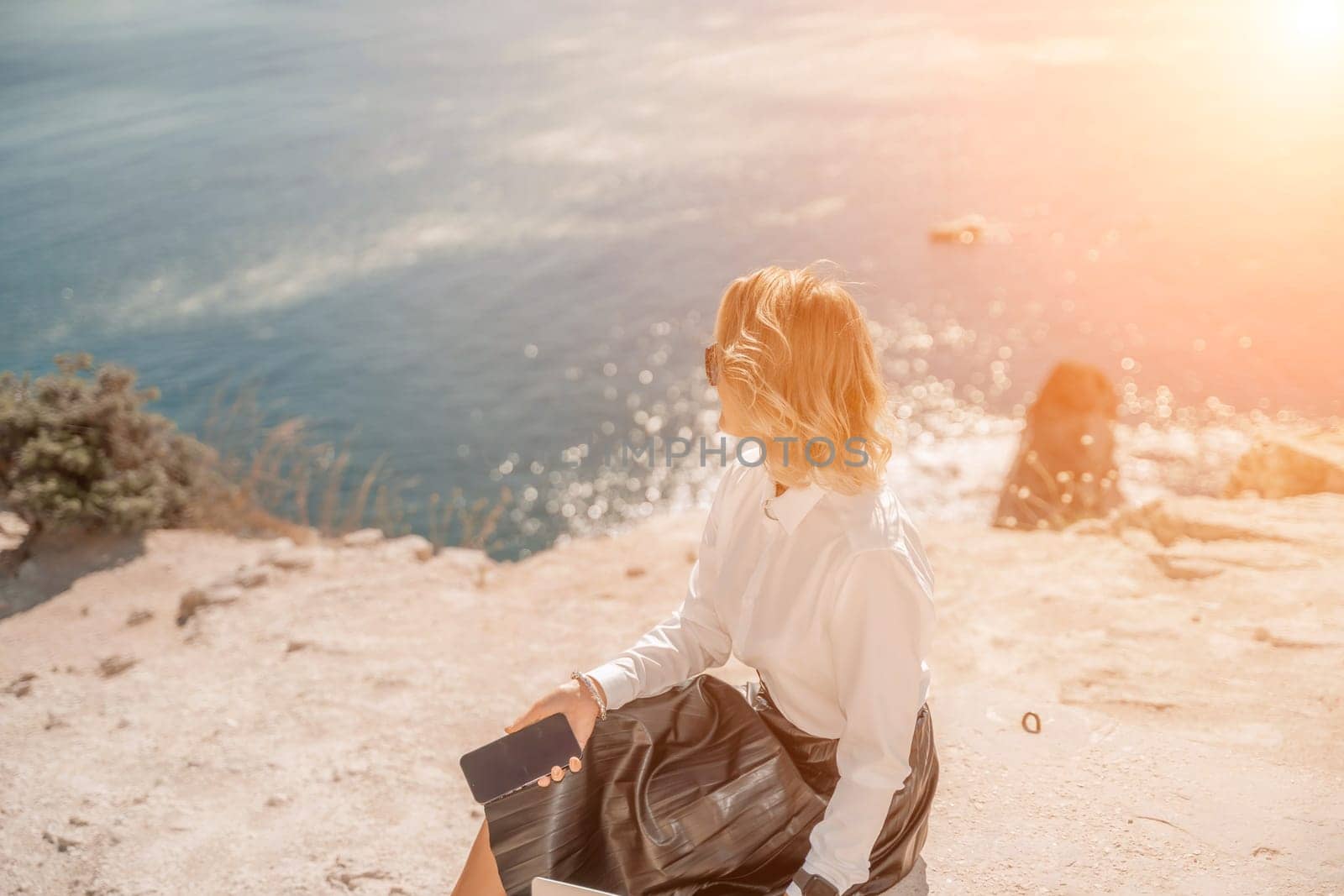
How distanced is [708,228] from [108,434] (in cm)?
1639

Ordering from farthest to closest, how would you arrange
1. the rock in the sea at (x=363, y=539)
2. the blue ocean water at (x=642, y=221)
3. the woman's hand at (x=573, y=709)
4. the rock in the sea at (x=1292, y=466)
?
the blue ocean water at (x=642, y=221)
the rock in the sea at (x=363, y=539)
the rock in the sea at (x=1292, y=466)
the woman's hand at (x=573, y=709)

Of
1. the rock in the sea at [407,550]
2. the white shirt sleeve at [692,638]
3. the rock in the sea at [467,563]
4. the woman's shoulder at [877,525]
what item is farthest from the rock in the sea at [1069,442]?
the woman's shoulder at [877,525]

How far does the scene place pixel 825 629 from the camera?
2307mm

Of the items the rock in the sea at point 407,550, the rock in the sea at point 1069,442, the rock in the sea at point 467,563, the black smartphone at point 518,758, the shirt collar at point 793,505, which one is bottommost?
the rock in the sea at point 1069,442

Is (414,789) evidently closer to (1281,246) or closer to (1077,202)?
(1281,246)

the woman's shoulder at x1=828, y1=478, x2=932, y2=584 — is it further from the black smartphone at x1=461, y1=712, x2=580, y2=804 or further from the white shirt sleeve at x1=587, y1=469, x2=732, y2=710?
the black smartphone at x1=461, y1=712, x2=580, y2=804

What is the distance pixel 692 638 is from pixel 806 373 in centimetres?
95

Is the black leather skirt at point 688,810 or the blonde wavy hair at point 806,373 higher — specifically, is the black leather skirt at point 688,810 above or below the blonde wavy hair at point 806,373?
below

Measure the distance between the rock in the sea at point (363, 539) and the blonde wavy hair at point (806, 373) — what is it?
587 centimetres

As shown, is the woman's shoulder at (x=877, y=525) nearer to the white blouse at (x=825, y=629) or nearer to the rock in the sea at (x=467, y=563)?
→ the white blouse at (x=825, y=629)

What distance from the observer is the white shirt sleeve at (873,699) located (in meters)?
2.12

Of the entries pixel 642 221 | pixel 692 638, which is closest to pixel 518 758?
pixel 692 638

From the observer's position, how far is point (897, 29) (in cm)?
3334

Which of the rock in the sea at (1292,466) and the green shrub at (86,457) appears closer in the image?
the rock in the sea at (1292,466)
